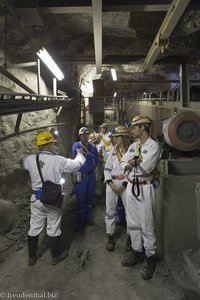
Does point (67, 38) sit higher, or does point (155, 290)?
point (67, 38)

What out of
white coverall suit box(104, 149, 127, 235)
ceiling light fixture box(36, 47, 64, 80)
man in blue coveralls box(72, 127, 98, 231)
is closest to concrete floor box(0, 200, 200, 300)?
white coverall suit box(104, 149, 127, 235)

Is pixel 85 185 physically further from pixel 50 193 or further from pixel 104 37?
pixel 104 37

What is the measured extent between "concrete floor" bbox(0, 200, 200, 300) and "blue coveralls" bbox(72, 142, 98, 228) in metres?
0.74

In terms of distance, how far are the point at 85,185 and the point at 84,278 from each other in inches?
78.7

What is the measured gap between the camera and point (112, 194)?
4707 millimetres

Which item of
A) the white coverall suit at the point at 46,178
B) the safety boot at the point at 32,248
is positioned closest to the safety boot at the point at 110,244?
the white coverall suit at the point at 46,178

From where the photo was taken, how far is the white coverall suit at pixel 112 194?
183 inches

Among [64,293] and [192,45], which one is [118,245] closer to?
[64,293]

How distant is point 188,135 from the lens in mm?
3758

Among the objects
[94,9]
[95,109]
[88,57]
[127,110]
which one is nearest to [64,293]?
[94,9]

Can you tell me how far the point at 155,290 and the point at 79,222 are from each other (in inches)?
88.1

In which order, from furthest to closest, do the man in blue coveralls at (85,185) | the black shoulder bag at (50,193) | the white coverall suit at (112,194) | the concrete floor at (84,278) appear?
the man in blue coveralls at (85,185) → the white coverall suit at (112,194) → the black shoulder bag at (50,193) → the concrete floor at (84,278)

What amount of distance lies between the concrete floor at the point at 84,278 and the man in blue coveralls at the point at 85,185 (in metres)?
0.73

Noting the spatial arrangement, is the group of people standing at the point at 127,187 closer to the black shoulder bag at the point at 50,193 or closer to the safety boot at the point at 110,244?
the safety boot at the point at 110,244
